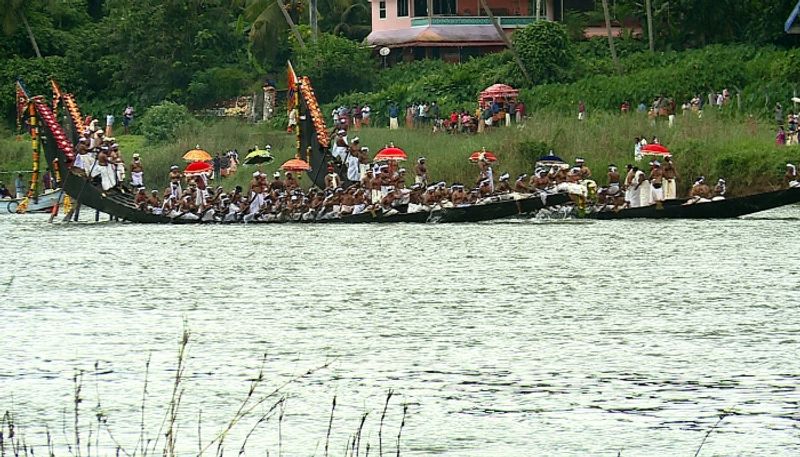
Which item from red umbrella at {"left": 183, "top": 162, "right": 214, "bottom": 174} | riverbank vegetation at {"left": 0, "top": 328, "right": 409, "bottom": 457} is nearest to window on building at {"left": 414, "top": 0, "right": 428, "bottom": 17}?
red umbrella at {"left": 183, "top": 162, "right": 214, "bottom": 174}

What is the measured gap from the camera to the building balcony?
72062 mm

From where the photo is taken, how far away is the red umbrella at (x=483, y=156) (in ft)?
142

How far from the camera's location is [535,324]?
73.4ft

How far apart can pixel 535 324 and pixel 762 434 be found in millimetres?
7546

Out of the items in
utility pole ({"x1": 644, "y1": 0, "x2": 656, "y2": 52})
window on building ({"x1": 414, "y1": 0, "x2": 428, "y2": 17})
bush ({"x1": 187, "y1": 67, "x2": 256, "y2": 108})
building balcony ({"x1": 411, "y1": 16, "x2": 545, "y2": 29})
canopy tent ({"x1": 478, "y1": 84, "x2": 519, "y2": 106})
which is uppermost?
window on building ({"x1": 414, "y1": 0, "x2": 428, "y2": 17})

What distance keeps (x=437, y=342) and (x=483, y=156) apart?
2262cm

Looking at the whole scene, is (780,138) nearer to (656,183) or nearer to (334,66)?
(656,183)

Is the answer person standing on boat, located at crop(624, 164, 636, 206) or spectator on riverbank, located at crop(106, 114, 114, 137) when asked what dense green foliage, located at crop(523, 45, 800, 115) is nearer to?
person standing on boat, located at crop(624, 164, 636, 206)

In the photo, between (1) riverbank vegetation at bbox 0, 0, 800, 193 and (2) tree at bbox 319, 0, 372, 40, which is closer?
(1) riverbank vegetation at bbox 0, 0, 800, 193

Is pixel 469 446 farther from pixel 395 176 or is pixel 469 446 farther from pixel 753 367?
pixel 395 176

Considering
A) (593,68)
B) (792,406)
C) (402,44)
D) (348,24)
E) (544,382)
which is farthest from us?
(348,24)

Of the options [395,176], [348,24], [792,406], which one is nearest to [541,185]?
[395,176]

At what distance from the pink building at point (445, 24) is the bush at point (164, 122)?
36.4 ft

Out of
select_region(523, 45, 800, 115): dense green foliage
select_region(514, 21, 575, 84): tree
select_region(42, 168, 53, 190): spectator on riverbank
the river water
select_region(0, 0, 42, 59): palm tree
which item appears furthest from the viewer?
select_region(0, 0, 42, 59): palm tree
